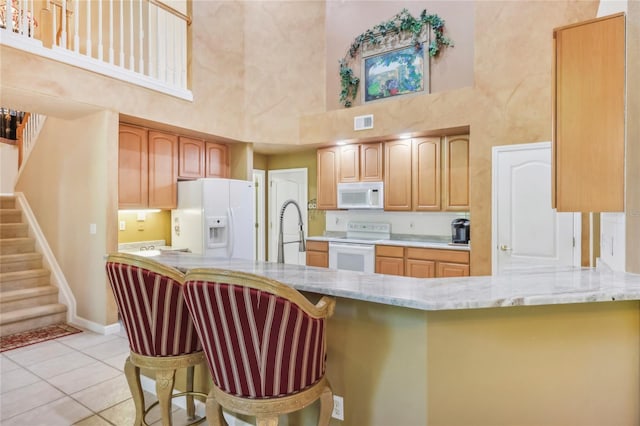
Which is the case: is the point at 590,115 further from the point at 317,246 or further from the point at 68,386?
the point at 317,246

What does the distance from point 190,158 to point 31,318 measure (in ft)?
8.30

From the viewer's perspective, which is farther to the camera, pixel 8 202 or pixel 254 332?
pixel 8 202

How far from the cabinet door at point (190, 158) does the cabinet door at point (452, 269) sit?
343 centimetres

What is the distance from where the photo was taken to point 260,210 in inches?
258

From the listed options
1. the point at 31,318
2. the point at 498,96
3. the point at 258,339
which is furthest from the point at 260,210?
the point at 258,339

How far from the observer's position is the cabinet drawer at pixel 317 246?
543cm

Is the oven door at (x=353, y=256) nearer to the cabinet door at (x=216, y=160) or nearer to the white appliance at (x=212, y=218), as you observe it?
the white appliance at (x=212, y=218)

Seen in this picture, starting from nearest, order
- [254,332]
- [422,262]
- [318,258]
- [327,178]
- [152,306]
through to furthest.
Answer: [254,332] < [152,306] < [422,262] < [318,258] < [327,178]

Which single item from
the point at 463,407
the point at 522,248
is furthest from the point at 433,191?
the point at 463,407

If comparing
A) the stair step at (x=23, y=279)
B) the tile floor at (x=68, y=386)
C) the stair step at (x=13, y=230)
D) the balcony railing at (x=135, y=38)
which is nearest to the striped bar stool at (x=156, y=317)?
the tile floor at (x=68, y=386)

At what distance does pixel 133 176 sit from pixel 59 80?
121 centimetres

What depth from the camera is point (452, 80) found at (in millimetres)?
4840

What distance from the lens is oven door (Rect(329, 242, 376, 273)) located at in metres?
4.96

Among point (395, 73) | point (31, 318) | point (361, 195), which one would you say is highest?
point (395, 73)
